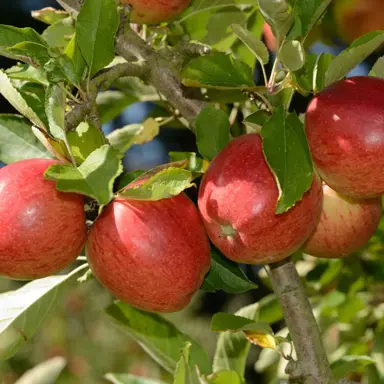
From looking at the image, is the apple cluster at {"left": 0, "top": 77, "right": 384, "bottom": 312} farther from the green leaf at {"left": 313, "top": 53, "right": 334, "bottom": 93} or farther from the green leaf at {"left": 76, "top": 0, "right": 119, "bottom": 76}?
the green leaf at {"left": 76, "top": 0, "right": 119, "bottom": 76}

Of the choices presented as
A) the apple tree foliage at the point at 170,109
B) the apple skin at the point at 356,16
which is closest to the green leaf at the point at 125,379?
the apple tree foliage at the point at 170,109

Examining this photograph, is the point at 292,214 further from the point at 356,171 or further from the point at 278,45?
the point at 278,45

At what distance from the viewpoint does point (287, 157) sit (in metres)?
0.71

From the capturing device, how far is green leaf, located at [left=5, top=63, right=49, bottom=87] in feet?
2.56

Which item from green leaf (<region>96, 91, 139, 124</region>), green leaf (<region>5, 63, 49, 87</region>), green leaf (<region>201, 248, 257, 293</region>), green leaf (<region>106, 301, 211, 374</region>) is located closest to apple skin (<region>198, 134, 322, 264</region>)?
green leaf (<region>201, 248, 257, 293</region>)

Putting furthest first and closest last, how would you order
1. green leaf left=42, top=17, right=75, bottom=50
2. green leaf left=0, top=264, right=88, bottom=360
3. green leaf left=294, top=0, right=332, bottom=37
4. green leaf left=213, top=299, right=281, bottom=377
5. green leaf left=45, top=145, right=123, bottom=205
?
green leaf left=213, top=299, right=281, bottom=377 → green leaf left=42, top=17, right=75, bottom=50 → green leaf left=0, top=264, right=88, bottom=360 → green leaf left=294, top=0, right=332, bottom=37 → green leaf left=45, top=145, right=123, bottom=205

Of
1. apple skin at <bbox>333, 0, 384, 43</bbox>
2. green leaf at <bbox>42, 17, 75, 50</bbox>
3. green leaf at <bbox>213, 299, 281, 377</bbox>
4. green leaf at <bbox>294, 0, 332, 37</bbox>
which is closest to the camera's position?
green leaf at <bbox>294, 0, 332, 37</bbox>

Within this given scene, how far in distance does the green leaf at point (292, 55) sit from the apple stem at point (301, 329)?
0.86ft

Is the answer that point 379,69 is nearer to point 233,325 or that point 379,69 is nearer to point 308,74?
point 308,74

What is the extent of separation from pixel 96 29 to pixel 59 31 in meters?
0.25

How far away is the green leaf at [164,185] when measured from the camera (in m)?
0.71

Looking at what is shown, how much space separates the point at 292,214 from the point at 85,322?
2.80 meters

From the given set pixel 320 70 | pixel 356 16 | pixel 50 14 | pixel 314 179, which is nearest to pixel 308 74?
pixel 320 70

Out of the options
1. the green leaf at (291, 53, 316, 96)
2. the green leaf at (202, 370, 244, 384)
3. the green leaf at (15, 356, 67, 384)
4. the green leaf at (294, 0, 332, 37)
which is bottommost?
the green leaf at (15, 356, 67, 384)
